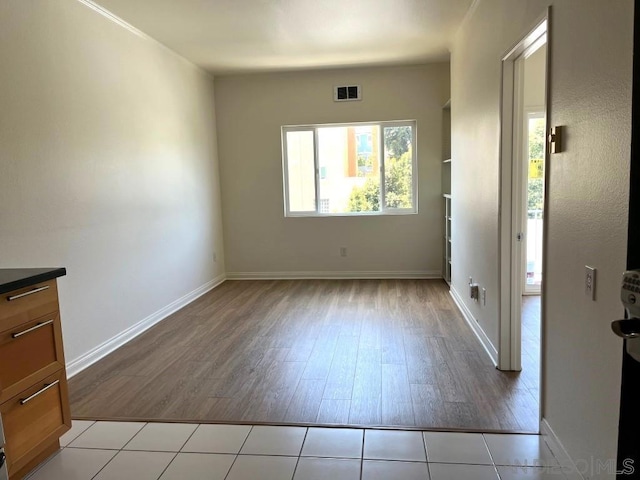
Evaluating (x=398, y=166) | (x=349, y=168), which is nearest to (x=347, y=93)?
(x=349, y=168)

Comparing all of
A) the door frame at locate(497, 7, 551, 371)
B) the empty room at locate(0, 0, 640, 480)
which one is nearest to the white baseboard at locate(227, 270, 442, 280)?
the empty room at locate(0, 0, 640, 480)

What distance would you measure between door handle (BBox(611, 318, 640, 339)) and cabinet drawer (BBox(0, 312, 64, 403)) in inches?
85.2

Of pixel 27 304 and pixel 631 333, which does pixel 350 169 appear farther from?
pixel 631 333

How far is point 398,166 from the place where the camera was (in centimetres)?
599

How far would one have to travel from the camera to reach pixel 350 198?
20.1ft

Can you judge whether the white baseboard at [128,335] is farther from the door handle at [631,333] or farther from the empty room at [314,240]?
the door handle at [631,333]

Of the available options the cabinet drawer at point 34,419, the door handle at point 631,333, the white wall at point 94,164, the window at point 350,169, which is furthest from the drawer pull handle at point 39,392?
the window at point 350,169

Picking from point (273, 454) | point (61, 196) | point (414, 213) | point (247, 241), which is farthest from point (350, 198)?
point (273, 454)

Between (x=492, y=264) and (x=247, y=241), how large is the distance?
12.5 ft

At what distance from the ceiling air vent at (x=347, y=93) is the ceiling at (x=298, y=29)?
0.32 metres

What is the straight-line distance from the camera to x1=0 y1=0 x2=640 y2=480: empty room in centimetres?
186

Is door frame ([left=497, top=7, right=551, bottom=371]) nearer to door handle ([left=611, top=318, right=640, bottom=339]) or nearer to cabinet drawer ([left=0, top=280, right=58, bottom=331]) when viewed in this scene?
door handle ([left=611, top=318, right=640, bottom=339])

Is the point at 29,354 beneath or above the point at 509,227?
beneath

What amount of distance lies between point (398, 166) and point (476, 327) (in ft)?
9.31
